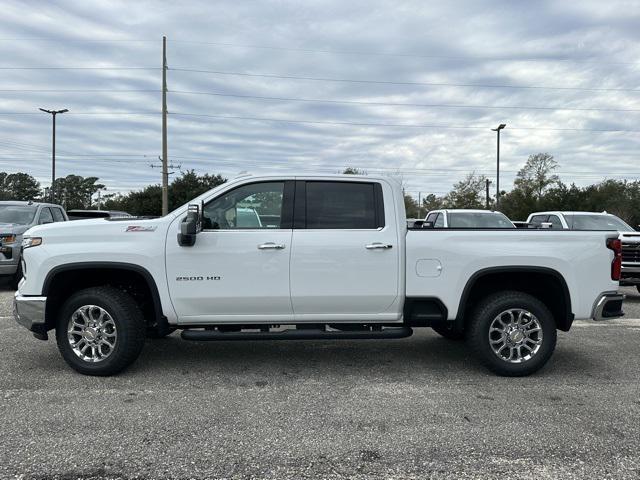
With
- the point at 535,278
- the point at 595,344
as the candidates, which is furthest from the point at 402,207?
the point at 595,344

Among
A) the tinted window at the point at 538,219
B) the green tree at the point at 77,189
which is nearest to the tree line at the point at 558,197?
the tinted window at the point at 538,219

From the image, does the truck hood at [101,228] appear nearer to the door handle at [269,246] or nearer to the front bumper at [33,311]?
the front bumper at [33,311]

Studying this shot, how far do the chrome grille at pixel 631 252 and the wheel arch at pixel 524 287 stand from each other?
19.3ft

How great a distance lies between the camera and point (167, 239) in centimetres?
482

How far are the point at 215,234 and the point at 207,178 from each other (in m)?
64.6

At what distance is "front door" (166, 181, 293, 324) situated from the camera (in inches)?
189

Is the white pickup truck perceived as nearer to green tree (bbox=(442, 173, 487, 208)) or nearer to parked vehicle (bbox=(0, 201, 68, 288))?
parked vehicle (bbox=(0, 201, 68, 288))

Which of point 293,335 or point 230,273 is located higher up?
point 230,273

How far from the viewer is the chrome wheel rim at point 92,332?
4.88 metres

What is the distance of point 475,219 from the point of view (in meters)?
13.4

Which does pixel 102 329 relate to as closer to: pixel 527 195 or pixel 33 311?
pixel 33 311

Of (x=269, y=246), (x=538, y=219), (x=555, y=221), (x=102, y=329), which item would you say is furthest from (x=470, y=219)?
(x=102, y=329)

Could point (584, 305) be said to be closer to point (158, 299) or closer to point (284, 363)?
point (284, 363)

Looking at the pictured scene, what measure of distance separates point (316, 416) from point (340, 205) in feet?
6.61
